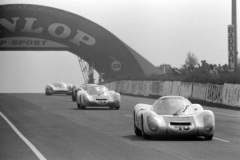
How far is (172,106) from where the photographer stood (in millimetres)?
17547

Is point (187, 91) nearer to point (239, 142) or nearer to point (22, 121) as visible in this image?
point (22, 121)

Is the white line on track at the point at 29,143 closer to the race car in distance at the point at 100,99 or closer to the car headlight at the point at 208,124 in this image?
the car headlight at the point at 208,124

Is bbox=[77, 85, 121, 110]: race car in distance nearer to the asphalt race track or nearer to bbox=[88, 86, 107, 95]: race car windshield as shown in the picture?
bbox=[88, 86, 107, 95]: race car windshield

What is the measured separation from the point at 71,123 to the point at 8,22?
47495 millimetres

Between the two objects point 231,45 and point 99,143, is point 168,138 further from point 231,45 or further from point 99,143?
point 231,45

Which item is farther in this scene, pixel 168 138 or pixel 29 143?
pixel 168 138

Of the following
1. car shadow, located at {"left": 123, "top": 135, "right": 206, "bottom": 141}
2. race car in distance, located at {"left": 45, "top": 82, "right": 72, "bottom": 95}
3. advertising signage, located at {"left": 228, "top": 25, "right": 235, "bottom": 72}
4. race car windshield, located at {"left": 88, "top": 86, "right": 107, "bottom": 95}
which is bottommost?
car shadow, located at {"left": 123, "top": 135, "right": 206, "bottom": 141}

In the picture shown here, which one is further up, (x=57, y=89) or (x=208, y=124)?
(x=208, y=124)

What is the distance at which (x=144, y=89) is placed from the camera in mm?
53562

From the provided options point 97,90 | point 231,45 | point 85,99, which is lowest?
point 85,99

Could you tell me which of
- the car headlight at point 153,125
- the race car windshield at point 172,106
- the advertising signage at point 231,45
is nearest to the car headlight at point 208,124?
the race car windshield at point 172,106

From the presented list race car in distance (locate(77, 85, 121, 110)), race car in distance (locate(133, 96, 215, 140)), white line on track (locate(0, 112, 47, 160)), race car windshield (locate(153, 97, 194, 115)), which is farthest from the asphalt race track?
race car in distance (locate(77, 85, 121, 110))

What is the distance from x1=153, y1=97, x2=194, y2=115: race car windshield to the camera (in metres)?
17.2

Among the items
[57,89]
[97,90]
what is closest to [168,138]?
[97,90]
